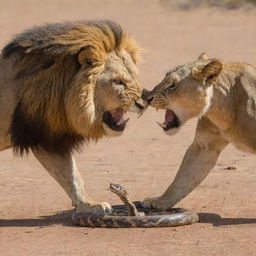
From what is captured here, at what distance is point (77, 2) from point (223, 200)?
1735cm

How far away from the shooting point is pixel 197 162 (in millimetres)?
8031

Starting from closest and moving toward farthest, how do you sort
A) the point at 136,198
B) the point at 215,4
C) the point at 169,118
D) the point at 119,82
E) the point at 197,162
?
the point at 119,82 < the point at 169,118 < the point at 197,162 < the point at 136,198 < the point at 215,4

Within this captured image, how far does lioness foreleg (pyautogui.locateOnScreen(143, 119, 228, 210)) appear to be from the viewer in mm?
7977

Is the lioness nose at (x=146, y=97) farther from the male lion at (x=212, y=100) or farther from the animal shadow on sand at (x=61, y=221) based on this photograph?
the animal shadow on sand at (x=61, y=221)

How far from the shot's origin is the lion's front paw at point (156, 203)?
8078 millimetres

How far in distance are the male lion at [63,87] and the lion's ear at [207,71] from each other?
1.46 feet

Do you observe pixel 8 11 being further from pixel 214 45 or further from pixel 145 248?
pixel 145 248

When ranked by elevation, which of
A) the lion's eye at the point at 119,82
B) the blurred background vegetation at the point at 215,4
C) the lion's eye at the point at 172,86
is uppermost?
the lion's eye at the point at 119,82

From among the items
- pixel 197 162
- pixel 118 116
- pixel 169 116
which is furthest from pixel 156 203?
pixel 118 116

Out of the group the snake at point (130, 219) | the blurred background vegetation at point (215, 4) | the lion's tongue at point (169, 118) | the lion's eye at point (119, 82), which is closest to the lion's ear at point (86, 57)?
the lion's eye at point (119, 82)

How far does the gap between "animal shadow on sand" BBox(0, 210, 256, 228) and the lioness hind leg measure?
0.19 m

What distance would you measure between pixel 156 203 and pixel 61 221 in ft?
2.48

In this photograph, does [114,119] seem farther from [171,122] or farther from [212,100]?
[212,100]

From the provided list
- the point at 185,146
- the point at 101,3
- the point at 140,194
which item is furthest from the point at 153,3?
the point at 140,194
